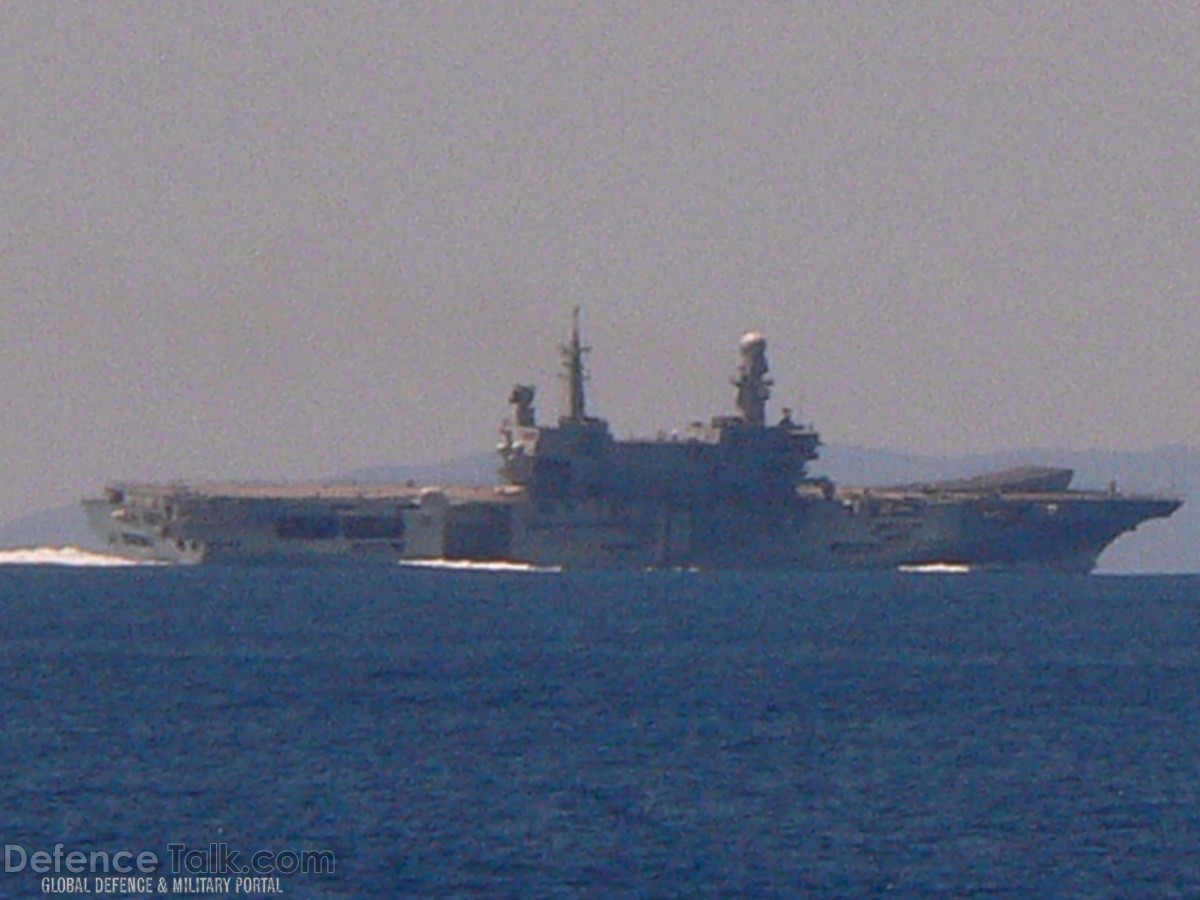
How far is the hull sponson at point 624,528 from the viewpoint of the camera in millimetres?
107938

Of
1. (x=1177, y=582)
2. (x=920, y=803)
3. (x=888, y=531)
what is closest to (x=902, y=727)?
(x=920, y=803)

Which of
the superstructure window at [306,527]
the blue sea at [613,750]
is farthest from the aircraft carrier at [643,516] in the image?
the blue sea at [613,750]

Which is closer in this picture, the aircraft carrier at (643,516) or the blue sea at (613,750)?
the blue sea at (613,750)

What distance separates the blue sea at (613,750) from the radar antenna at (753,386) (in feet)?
94.7

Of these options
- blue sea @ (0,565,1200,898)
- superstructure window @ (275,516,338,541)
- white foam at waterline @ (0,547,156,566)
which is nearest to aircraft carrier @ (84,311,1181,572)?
superstructure window @ (275,516,338,541)

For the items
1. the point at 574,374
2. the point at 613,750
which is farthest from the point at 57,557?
the point at 613,750

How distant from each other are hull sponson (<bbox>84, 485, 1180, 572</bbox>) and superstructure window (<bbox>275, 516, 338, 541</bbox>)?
0.05 m

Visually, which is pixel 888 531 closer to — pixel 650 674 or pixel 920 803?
pixel 650 674

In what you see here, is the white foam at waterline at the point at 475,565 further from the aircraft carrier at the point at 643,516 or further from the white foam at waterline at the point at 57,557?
the white foam at waterline at the point at 57,557

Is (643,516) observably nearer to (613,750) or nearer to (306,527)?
(306,527)

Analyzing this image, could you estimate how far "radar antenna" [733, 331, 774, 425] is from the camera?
114 metres

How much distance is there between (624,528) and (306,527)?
1243 cm

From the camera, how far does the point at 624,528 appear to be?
4380 inches

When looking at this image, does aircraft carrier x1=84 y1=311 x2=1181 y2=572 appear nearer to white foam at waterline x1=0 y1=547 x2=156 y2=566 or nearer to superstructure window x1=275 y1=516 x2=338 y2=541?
superstructure window x1=275 y1=516 x2=338 y2=541
